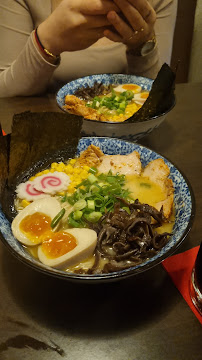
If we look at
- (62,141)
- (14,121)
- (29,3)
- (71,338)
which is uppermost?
(29,3)

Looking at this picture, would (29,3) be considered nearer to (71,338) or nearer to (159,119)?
(159,119)

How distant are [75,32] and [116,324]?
72.2 inches

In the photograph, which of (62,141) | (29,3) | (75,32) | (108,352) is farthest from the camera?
(29,3)

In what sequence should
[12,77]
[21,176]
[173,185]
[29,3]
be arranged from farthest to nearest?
[29,3], [12,77], [21,176], [173,185]

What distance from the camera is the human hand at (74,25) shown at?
1891 millimetres

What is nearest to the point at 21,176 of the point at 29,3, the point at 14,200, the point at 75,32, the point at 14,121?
the point at 14,200

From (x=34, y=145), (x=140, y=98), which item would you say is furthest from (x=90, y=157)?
(x=140, y=98)

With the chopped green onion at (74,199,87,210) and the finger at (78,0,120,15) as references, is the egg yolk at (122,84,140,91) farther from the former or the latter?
the chopped green onion at (74,199,87,210)

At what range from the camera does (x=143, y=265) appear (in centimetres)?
88

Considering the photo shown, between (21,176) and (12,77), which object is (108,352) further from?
(12,77)

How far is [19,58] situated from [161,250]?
1.89m

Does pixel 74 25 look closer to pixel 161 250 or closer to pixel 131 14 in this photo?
pixel 131 14

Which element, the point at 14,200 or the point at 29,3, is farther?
the point at 29,3

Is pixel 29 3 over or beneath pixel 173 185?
over
